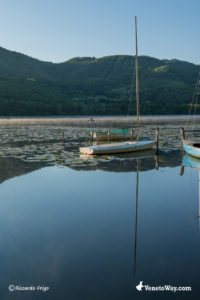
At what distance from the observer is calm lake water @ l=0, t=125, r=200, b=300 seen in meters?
7.07

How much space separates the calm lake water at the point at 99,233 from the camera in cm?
707

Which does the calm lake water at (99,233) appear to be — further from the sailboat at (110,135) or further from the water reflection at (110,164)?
the sailboat at (110,135)

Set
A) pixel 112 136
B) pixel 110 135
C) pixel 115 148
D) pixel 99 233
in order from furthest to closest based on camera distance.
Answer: pixel 112 136
pixel 110 135
pixel 115 148
pixel 99 233

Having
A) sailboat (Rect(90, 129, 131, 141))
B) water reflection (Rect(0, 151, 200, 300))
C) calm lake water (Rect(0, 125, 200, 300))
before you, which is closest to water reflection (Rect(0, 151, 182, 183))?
calm lake water (Rect(0, 125, 200, 300))

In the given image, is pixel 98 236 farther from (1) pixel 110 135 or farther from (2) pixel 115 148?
(1) pixel 110 135

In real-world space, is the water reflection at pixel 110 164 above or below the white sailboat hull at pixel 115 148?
below

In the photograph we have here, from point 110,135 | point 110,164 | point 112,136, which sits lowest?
point 110,164

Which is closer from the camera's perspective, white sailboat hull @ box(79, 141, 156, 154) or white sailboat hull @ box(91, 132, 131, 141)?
white sailboat hull @ box(79, 141, 156, 154)

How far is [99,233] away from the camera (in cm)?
980

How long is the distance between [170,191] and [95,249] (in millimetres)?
7286

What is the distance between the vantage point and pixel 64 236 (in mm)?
9594

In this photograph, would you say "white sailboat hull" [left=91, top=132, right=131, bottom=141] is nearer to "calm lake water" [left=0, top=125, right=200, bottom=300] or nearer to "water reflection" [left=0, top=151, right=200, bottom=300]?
"calm lake water" [left=0, top=125, right=200, bottom=300]

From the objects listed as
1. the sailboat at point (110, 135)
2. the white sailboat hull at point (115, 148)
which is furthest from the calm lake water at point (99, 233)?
the sailboat at point (110, 135)

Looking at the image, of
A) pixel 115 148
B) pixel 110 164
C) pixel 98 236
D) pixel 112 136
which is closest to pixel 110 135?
pixel 112 136
